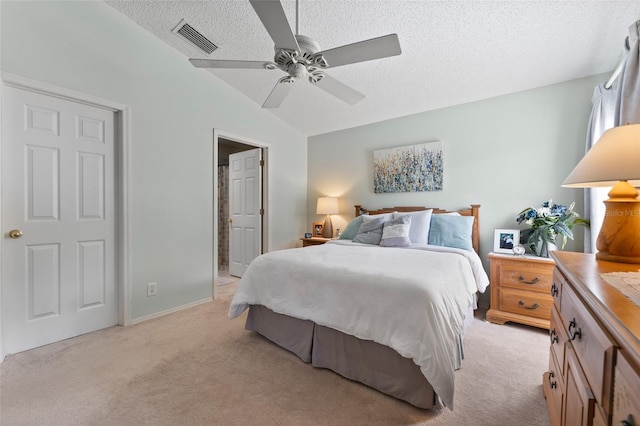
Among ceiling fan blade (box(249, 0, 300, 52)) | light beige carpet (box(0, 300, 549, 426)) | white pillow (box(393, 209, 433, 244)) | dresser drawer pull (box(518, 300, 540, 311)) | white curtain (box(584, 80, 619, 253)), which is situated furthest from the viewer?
white pillow (box(393, 209, 433, 244))

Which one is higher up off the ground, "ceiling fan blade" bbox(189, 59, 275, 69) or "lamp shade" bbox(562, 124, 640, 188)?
"ceiling fan blade" bbox(189, 59, 275, 69)

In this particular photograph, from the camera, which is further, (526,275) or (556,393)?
(526,275)

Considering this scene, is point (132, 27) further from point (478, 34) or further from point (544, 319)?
point (544, 319)

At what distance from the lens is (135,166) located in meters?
2.73

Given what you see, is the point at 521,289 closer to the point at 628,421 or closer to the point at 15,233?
the point at 628,421

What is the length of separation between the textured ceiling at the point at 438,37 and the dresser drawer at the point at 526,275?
6.05 feet

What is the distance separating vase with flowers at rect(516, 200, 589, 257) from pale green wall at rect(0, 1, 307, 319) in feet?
11.2

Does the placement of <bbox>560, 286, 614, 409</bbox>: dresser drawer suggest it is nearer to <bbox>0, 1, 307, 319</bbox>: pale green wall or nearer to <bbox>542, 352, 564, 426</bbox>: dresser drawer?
<bbox>542, 352, 564, 426</bbox>: dresser drawer

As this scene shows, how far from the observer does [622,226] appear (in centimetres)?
124

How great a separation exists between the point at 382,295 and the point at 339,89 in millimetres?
1533

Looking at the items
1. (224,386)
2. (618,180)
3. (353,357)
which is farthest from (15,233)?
(618,180)

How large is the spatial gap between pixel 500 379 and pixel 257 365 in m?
1.63

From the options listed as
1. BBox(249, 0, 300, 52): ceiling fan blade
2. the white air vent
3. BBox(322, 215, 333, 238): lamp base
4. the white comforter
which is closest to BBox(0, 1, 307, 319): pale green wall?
the white air vent

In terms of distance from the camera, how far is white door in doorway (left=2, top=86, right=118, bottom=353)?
6.97 ft
